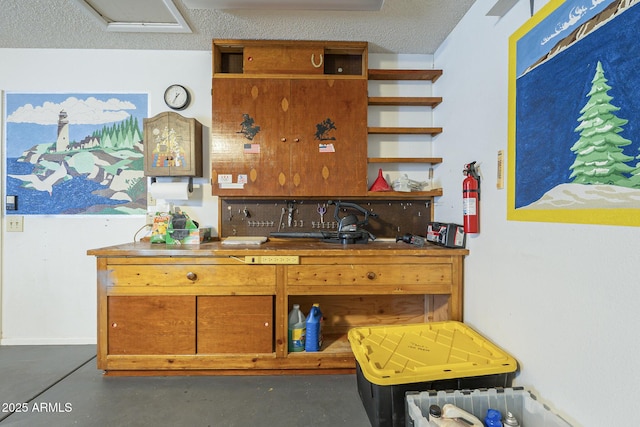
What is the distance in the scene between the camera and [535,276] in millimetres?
1187

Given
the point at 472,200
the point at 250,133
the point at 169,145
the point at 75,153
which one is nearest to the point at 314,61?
the point at 250,133

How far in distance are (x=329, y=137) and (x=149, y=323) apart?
1737 millimetres

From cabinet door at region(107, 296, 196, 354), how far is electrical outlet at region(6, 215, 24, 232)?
130cm

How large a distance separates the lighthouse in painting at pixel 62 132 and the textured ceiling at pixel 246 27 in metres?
0.55

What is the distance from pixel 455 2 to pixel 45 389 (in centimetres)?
345

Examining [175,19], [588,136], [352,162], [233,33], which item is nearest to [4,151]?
[175,19]

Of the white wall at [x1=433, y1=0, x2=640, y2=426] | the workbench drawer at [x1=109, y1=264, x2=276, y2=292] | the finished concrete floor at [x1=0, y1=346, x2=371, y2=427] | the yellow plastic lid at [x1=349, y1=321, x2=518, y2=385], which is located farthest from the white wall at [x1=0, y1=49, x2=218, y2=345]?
the white wall at [x1=433, y1=0, x2=640, y2=426]

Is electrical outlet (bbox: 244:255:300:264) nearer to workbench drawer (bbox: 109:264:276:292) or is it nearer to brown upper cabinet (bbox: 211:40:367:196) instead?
workbench drawer (bbox: 109:264:276:292)

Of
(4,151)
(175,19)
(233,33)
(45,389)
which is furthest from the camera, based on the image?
(4,151)

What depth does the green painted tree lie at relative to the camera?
0.86 meters

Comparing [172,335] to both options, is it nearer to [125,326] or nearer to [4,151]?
[125,326]

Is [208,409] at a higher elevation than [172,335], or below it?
below

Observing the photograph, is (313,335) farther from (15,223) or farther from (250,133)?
(15,223)

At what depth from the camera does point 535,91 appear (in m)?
1.17
